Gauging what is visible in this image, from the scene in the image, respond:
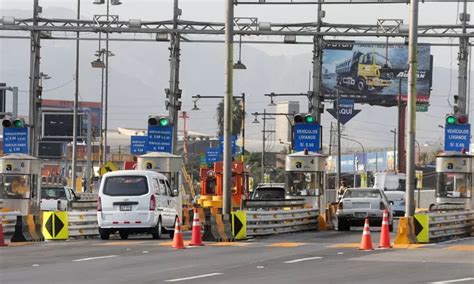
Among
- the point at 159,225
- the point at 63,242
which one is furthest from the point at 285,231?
the point at 63,242

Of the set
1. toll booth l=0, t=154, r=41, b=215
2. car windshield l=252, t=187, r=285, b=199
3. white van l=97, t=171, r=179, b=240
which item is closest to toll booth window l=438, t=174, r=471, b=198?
car windshield l=252, t=187, r=285, b=199

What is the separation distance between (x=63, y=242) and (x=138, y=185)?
8.39 feet

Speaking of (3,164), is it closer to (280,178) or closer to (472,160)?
(472,160)

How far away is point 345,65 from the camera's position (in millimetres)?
106312

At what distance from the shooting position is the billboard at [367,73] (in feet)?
348

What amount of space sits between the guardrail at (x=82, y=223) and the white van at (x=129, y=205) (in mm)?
1616

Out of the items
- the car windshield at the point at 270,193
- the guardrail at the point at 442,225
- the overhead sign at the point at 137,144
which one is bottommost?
the guardrail at the point at 442,225

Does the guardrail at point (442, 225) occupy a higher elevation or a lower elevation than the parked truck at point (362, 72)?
lower

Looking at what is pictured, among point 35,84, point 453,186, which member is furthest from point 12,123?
point 453,186

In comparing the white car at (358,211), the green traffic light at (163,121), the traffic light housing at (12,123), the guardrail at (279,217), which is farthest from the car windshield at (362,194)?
the traffic light housing at (12,123)

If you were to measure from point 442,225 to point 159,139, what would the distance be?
19.3 metres

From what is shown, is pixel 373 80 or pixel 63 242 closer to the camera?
pixel 63 242

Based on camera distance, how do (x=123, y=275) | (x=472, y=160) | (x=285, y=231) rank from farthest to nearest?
(x=472, y=160) < (x=285, y=231) < (x=123, y=275)

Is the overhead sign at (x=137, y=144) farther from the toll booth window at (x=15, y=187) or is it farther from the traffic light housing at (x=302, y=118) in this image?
the toll booth window at (x=15, y=187)
